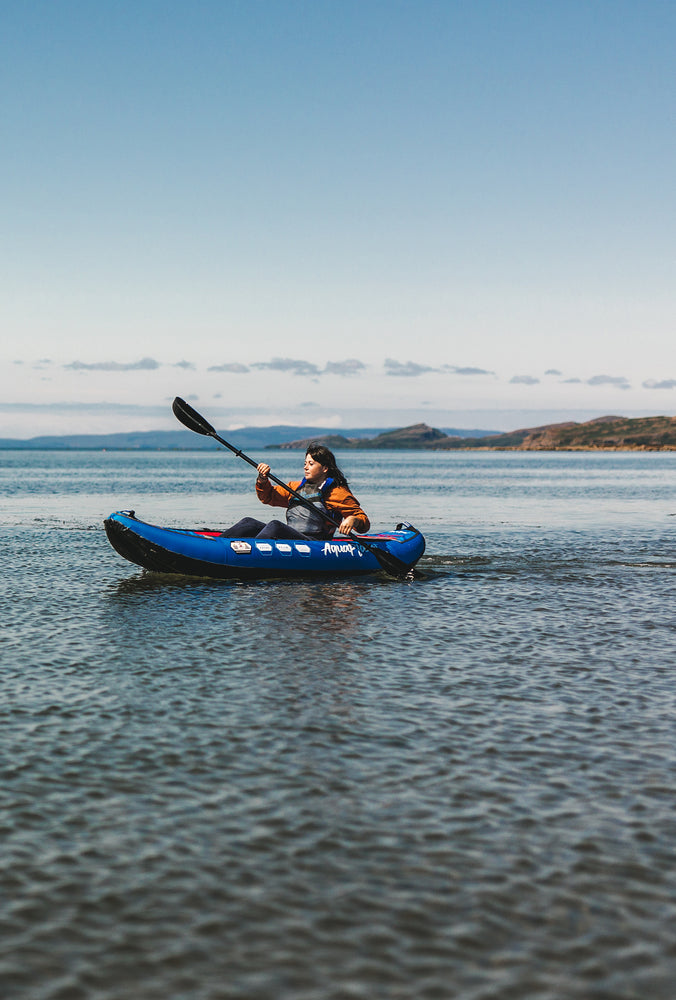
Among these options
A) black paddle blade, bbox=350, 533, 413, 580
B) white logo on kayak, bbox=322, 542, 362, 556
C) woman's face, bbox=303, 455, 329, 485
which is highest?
woman's face, bbox=303, 455, 329, 485

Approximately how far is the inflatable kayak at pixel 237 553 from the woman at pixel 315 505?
398 mm

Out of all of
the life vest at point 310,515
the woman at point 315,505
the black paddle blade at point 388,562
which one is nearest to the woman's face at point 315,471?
the woman at point 315,505

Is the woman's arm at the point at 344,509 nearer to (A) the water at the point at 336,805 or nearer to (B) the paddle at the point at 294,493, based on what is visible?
(B) the paddle at the point at 294,493

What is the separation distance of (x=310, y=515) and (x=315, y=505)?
1.12ft

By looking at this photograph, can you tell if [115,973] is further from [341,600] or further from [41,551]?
[41,551]

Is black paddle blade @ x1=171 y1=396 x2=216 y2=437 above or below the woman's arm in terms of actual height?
above

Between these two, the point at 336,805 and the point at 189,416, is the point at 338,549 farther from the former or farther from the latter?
the point at 336,805

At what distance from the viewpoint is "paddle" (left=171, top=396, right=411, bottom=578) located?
17.4m

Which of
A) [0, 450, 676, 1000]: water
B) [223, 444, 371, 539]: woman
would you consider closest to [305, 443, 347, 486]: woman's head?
[223, 444, 371, 539]: woman

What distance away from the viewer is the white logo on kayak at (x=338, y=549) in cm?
1762

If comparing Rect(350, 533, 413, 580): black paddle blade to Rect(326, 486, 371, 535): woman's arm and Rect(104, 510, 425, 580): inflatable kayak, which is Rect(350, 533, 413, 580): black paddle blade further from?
Rect(326, 486, 371, 535): woman's arm

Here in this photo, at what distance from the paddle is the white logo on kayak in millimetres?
161

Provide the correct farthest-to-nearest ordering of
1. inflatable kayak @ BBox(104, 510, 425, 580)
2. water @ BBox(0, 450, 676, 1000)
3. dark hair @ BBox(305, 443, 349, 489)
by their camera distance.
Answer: dark hair @ BBox(305, 443, 349, 489), inflatable kayak @ BBox(104, 510, 425, 580), water @ BBox(0, 450, 676, 1000)

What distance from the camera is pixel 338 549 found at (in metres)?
17.7
